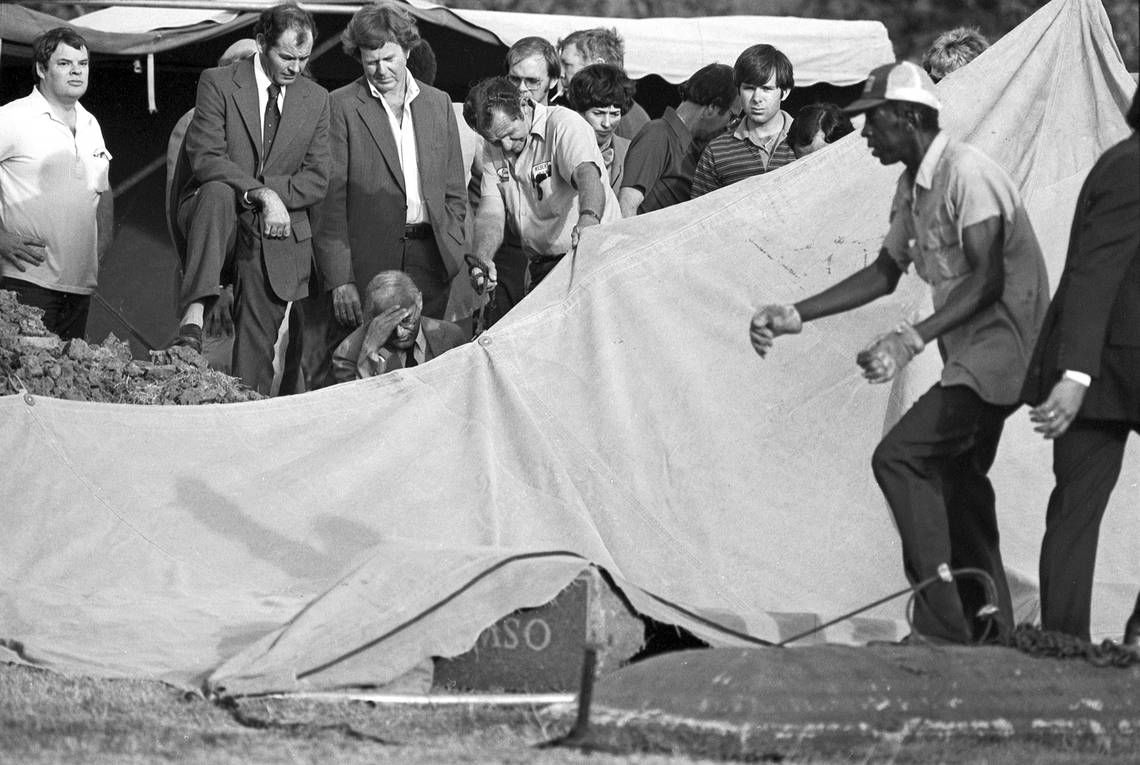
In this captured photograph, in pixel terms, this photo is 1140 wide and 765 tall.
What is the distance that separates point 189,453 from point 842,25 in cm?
730

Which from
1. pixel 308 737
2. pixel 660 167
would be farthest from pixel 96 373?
pixel 308 737

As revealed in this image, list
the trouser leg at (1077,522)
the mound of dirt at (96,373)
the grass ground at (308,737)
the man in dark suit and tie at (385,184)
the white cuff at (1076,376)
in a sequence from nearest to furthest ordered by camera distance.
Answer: the grass ground at (308,737), the white cuff at (1076,376), the trouser leg at (1077,522), the mound of dirt at (96,373), the man in dark suit and tie at (385,184)

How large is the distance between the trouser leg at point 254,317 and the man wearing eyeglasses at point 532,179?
101 cm

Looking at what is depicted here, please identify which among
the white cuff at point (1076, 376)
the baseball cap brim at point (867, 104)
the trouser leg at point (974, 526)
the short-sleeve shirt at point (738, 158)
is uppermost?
the baseball cap brim at point (867, 104)

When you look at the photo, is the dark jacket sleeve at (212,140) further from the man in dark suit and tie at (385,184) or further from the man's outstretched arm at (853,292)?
the man's outstretched arm at (853,292)

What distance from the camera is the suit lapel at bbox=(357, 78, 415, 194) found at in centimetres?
959

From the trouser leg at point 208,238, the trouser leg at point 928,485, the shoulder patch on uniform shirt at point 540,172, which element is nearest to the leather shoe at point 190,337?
the trouser leg at point 208,238

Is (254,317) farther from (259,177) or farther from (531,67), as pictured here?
(531,67)

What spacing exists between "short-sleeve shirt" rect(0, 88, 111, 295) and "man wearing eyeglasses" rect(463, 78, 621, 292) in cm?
207

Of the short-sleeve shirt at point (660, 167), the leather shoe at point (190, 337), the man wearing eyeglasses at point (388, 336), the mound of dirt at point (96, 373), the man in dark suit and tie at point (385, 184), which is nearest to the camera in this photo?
the mound of dirt at point (96, 373)

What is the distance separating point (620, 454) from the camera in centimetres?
754

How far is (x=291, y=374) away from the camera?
9.77 m

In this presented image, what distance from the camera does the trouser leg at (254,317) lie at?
9375mm

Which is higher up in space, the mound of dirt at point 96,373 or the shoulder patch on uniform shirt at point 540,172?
the shoulder patch on uniform shirt at point 540,172
